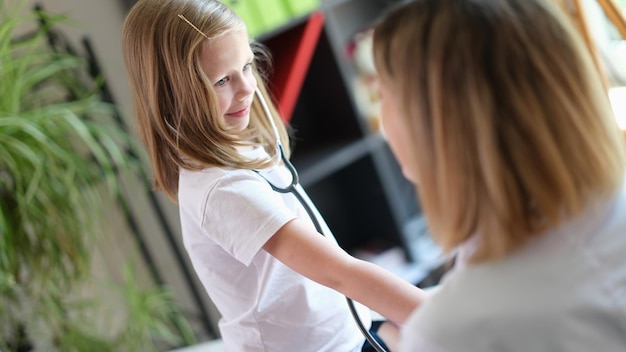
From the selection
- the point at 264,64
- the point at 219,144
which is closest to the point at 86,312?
A: the point at 264,64

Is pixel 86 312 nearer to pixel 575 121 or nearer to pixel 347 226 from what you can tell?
pixel 347 226

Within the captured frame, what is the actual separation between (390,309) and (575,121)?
0.36 m

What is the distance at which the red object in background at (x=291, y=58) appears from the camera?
6.80ft

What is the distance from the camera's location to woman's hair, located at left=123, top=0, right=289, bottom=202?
109 centimetres

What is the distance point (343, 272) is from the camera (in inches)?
39.4

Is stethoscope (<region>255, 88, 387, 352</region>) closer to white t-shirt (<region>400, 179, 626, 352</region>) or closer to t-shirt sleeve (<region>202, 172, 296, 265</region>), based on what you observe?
t-shirt sleeve (<region>202, 172, 296, 265</region>)

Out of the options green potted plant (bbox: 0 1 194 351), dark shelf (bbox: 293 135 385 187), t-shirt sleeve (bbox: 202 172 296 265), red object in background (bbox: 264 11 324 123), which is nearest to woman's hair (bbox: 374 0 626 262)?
t-shirt sleeve (bbox: 202 172 296 265)

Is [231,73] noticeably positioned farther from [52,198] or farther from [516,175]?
[52,198]

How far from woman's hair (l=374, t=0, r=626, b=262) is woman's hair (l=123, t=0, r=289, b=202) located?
0.41m

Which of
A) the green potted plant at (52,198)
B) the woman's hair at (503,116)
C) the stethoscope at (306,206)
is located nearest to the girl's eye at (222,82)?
the stethoscope at (306,206)

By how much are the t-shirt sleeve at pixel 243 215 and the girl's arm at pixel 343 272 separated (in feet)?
0.06

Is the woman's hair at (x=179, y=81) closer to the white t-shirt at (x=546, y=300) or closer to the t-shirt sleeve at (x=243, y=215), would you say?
the t-shirt sleeve at (x=243, y=215)

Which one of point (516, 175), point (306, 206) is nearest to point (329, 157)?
point (306, 206)

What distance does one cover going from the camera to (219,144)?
1134 mm
